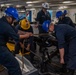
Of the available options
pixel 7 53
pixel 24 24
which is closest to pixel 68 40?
pixel 24 24

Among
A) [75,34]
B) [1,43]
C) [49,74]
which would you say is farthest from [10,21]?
[49,74]

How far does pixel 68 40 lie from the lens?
172 inches

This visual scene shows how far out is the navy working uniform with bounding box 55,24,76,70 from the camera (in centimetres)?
415

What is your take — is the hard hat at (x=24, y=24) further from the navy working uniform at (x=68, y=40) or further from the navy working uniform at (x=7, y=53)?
the navy working uniform at (x=7, y=53)

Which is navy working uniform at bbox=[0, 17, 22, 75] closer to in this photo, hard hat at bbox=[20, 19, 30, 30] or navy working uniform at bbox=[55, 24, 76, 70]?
navy working uniform at bbox=[55, 24, 76, 70]

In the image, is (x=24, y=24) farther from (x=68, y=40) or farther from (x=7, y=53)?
(x=7, y=53)

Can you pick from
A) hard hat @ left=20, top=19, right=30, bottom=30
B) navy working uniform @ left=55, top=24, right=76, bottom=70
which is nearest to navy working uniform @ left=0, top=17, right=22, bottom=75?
navy working uniform @ left=55, top=24, right=76, bottom=70

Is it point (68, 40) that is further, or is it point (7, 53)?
point (68, 40)

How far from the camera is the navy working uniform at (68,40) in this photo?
415 cm

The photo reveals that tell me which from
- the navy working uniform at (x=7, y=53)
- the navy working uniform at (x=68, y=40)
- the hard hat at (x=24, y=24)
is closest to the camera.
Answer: the navy working uniform at (x=7, y=53)

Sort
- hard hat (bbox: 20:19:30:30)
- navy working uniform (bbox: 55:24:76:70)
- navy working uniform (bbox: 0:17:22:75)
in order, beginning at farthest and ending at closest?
1. hard hat (bbox: 20:19:30:30)
2. navy working uniform (bbox: 55:24:76:70)
3. navy working uniform (bbox: 0:17:22:75)

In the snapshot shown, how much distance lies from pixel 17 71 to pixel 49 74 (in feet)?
5.38

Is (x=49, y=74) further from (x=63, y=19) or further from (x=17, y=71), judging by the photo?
(x=63, y=19)

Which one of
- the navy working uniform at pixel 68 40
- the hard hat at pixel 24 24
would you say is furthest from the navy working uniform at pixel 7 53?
the hard hat at pixel 24 24
